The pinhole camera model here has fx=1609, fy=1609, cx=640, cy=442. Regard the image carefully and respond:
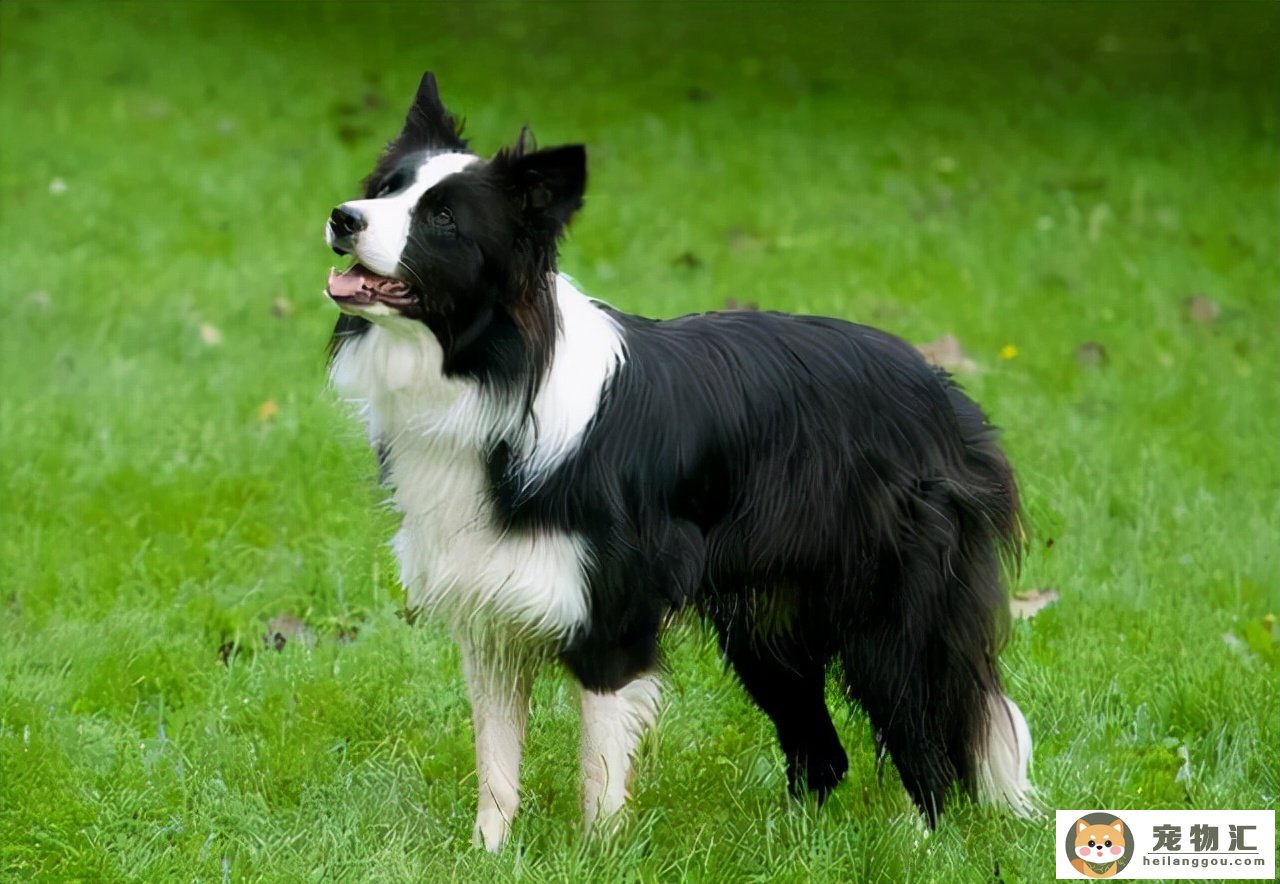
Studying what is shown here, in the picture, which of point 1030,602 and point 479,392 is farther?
point 1030,602

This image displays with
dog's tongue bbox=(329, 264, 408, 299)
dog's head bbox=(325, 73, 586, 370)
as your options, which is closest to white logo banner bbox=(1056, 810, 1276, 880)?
dog's head bbox=(325, 73, 586, 370)

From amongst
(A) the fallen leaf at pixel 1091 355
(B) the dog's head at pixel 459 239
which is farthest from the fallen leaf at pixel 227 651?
(A) the fallen leaf at pixel 1091 355

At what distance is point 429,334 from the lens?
3127 millimetres

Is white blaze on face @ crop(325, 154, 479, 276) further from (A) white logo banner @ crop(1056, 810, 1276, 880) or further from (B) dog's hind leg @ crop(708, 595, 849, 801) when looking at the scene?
(A) white logo banner @ crop(1056, 810, 1276, 880)

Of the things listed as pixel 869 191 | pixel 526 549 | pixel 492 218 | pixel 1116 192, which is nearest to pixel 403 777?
pixel 526 549

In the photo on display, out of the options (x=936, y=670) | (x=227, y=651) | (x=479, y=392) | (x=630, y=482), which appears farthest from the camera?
(x=227, y=651)

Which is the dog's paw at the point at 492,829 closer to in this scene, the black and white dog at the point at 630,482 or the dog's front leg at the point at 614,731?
the black and white dog at the point at 630,482

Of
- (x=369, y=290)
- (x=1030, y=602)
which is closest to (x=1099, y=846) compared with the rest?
(x=1030, y=602)

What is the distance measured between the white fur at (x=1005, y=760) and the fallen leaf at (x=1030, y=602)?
109cm

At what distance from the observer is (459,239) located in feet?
10.1

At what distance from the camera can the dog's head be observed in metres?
3.03

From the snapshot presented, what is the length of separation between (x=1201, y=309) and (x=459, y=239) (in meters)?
5.53

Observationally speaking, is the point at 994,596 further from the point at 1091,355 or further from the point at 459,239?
the point at 1091,355

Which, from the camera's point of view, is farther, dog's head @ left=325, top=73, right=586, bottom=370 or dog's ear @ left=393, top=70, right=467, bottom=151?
dog's ear @ left=393, top=70, right=467, bottom=151
